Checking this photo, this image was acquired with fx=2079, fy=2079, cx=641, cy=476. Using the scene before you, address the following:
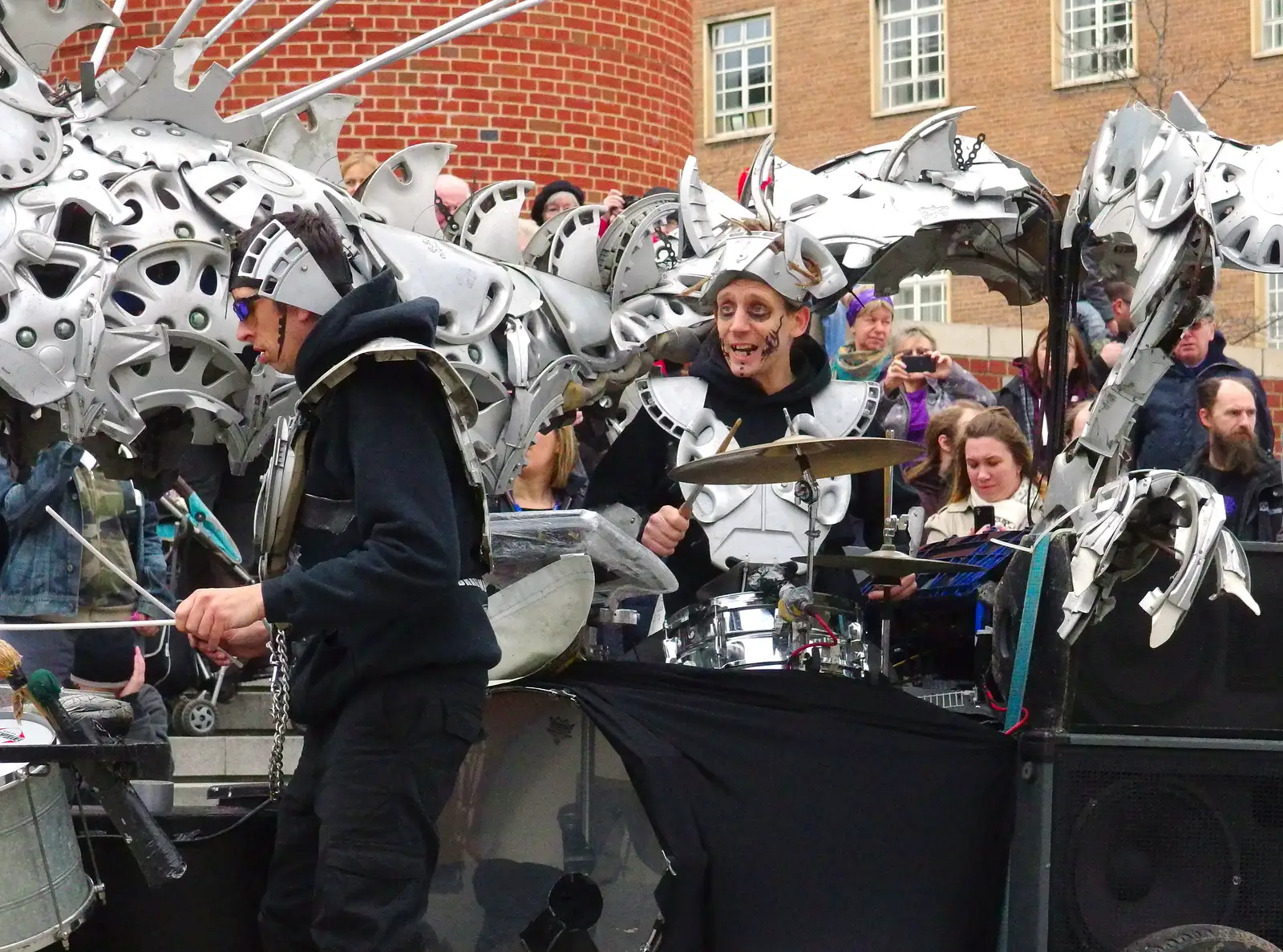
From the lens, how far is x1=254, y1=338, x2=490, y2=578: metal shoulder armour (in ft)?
14.9

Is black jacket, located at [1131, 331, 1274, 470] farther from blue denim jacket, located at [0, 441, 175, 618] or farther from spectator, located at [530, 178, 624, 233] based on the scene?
blue denim jacket, located at [0, 441, 175, 618]

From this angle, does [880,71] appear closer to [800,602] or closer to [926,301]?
[926,301]

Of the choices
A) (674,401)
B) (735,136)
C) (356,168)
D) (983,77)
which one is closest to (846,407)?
(674,401)

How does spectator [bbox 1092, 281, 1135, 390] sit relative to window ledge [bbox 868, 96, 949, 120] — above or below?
below

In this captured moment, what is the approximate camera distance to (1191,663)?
5.35 m

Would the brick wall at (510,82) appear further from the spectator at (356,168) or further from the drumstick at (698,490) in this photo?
the drumstick at (698,490)

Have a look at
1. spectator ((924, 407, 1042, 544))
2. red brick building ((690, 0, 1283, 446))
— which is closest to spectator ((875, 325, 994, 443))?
spectator ((924, 407, 1042, 544))

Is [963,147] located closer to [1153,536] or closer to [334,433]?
[1153,536]

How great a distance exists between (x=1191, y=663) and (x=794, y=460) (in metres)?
1.15

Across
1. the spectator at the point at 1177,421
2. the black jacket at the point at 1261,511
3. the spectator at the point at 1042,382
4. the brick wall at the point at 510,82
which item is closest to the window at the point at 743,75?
the brick wall at the point at 510,82

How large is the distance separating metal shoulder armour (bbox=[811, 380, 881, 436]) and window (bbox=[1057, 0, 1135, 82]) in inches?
751

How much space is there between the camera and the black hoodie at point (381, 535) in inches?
173

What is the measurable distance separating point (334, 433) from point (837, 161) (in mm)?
2918

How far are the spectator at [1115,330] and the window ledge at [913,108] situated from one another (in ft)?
58.2
